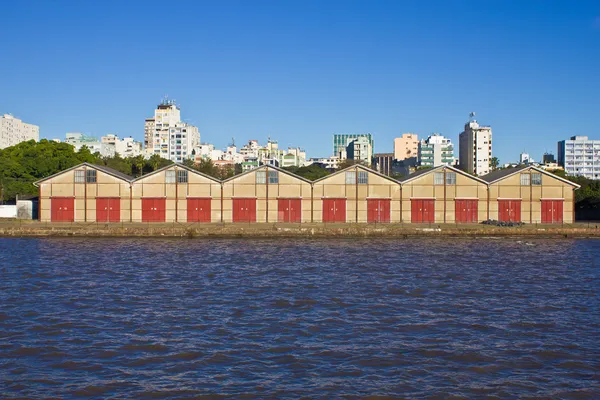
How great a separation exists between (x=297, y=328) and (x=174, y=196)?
151 feet

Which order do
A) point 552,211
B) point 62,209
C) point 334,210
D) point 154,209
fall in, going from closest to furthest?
point 62,209 → point 154,209 → point 334,210 → point 552,211

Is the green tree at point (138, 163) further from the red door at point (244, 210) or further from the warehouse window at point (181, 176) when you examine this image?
the red door at point (244, 210)

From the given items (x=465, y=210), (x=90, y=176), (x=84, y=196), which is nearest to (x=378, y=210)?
(x=465, y=210)

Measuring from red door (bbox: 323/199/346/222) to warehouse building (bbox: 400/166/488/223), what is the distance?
6715 mm

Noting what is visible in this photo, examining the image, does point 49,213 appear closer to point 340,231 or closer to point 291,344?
point 340,231

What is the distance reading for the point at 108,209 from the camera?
66.8m

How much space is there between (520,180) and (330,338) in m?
52.2

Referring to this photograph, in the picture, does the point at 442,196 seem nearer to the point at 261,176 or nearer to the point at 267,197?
the point at 267,197

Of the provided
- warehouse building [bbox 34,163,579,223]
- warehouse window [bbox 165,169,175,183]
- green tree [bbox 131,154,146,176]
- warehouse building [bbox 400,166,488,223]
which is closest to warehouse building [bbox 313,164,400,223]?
warehouse building [bbox 34,163,579,223]

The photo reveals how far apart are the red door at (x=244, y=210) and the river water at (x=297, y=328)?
24.6 metres

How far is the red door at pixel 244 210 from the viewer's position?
67125 mm

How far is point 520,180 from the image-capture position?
223 feet

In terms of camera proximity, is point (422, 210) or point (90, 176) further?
point (422, 210)

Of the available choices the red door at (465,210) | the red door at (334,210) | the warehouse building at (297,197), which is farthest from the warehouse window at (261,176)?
the red door at (465,210)
